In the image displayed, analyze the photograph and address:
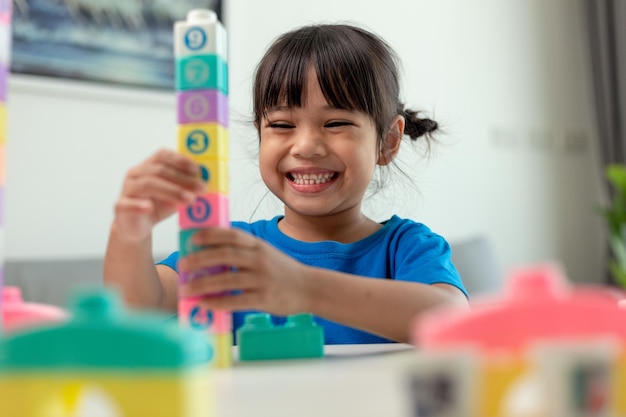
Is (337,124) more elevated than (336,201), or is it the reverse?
(337,124)

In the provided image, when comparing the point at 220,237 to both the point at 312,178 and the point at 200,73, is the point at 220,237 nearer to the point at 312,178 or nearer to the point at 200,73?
the point at 200,73

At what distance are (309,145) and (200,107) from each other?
55 cm

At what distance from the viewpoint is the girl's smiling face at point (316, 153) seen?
3.50 ft

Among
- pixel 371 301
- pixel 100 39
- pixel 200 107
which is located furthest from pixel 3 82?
pixel 100 39

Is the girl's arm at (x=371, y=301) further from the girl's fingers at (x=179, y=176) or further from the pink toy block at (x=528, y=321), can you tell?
the pink toy block at (x=528, y=321)

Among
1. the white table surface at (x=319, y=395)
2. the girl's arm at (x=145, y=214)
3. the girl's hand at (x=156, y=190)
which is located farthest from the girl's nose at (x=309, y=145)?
the white table surface at (x=319, y=395)

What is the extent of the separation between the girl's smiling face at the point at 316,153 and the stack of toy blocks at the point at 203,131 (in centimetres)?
55

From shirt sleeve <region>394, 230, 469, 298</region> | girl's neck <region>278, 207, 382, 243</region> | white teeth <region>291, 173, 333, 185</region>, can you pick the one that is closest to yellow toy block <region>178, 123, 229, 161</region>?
shirt sleeve <region>394, 230, 469, 298</region>

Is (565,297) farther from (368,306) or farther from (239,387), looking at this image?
(368,306)

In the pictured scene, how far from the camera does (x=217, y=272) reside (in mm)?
512

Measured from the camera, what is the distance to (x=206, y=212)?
0.51 metres

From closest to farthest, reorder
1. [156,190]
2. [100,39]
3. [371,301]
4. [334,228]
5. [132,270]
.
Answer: [156,190] → [371,301] → [132,270] → [334,228] → [100,39]

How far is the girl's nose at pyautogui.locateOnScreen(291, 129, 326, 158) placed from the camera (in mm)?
1063

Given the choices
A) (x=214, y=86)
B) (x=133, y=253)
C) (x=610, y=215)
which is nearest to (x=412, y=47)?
(x=610, y=215)
